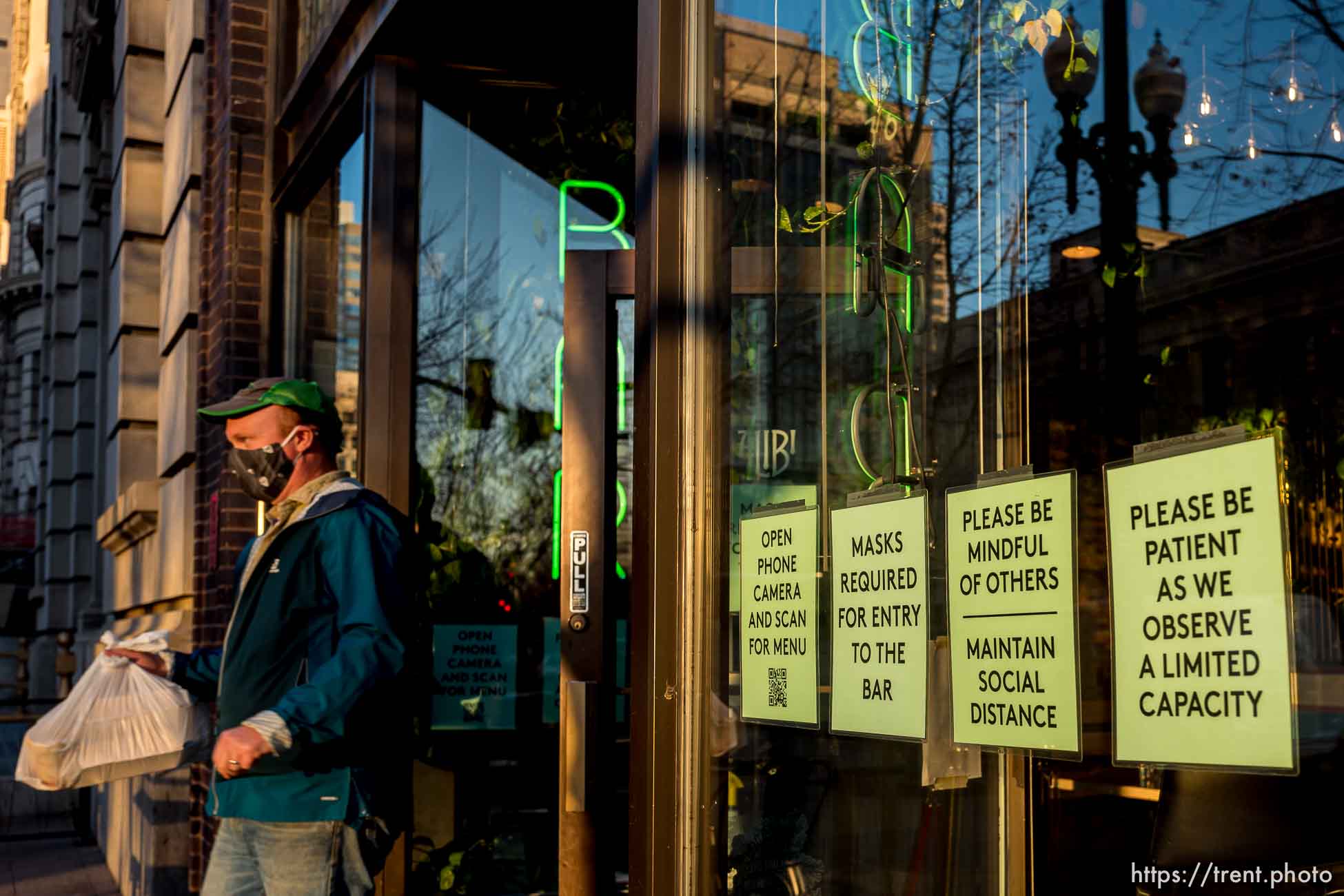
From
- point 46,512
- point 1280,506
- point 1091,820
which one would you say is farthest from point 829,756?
point 46,512

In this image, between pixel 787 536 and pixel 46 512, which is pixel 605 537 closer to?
pixel 787 536

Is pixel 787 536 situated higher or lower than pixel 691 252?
lower

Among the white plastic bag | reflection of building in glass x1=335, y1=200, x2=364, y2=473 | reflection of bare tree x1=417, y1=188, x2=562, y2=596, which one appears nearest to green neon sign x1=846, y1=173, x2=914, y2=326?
the white plastic bag

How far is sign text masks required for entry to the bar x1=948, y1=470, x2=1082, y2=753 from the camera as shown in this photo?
6.20 ft

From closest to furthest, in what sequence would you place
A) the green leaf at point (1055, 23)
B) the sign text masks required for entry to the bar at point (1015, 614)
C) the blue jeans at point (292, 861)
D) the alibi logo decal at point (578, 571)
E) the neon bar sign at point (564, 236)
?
the sign text masks required for entry to the bar at point (1015, 614), the green leaf at point (1055, 23), the blue jeans at point (292, 861), the alibi logo decal at point (578, 571), the neon bar sign at point (564, 236)

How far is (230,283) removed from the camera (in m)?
6.71

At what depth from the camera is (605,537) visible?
3.99m

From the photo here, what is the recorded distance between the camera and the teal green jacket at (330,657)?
3.33 m

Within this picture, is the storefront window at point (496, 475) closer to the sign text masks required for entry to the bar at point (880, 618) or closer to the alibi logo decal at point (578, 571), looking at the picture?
the alibi logo decal at point (578, 571)

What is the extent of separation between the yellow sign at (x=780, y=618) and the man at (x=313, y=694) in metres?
0.99

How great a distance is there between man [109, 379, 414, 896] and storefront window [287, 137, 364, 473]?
2395 millimetres

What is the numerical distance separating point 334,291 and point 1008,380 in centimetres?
466

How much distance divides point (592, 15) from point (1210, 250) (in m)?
4.02

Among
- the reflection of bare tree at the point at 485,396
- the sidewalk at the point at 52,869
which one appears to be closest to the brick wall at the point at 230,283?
the reflection of bare tree at the point at 485,396
